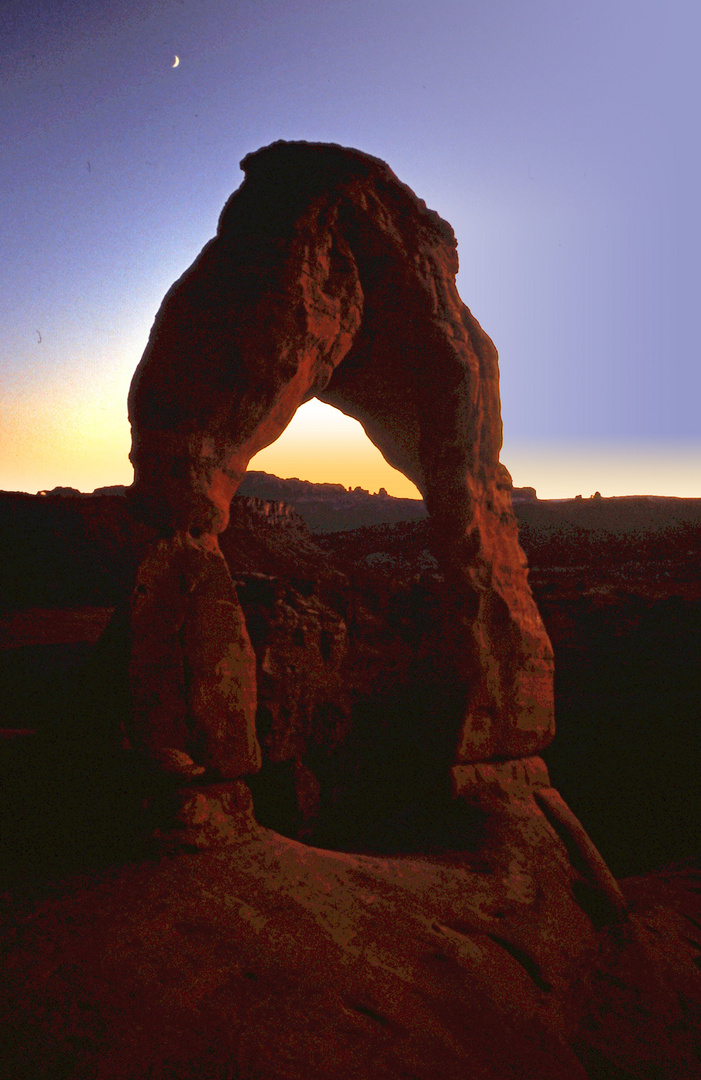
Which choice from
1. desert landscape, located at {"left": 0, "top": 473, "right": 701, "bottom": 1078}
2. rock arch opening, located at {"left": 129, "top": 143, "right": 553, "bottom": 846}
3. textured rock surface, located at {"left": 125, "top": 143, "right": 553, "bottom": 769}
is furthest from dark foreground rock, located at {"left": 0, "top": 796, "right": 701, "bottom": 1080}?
textured rock surface, located at {"left": 125, "top": 143, "right": 553, "bottom": 769}

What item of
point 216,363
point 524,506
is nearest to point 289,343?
point 216,363

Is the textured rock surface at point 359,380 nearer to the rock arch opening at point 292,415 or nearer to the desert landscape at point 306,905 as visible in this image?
the rock arch opening at point 292,415

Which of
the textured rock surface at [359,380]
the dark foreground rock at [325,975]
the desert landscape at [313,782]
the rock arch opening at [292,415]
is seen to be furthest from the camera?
the textured rock surface at [359,380]

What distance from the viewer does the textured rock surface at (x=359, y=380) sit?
3.23 meters

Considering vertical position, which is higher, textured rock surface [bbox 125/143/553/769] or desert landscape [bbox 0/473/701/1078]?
textured rock surface [bbox 125/143/553/769]

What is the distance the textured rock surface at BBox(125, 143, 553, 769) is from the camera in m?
3.23

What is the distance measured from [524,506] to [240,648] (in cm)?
1906

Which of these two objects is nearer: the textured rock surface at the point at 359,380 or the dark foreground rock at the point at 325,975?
the dark foreground rock at the point at 325,975

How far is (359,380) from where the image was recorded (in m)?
4.74

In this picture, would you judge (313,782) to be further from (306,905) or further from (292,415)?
(292,415)

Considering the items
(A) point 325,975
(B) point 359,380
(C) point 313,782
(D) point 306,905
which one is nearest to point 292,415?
(B) point 359,380

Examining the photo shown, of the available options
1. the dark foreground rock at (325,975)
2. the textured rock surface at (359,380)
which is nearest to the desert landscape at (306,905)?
the dark foreground rock at (325,975)

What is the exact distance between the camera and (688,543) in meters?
16.1

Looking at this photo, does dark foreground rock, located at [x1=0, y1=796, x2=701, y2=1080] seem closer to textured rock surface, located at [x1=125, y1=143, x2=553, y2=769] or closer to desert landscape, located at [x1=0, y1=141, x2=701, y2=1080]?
desert landscape, located at [x1=0, y1=141, x2=701, y2=1080]
